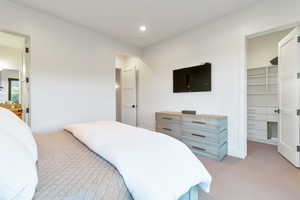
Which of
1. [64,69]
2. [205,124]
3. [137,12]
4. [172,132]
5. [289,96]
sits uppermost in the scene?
[137,12]

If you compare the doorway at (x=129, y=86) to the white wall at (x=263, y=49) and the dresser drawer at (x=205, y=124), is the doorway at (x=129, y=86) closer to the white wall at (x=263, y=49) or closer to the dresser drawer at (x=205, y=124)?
the dresser drawer at (x=205, y=124)

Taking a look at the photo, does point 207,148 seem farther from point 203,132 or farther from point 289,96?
point 289,96

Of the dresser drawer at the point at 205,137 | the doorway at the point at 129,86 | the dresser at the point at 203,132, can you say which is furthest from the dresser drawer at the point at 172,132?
the doorway at the point at 129,86

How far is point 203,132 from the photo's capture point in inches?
108

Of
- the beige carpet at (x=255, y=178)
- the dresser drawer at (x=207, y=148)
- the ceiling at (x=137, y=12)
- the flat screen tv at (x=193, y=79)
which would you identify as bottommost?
the beige carpet at (x=255, y=178)

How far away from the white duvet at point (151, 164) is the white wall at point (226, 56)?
1.96m

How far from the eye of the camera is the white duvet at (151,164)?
0.87 m

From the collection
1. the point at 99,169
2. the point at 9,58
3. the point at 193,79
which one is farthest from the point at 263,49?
the point at 9,58

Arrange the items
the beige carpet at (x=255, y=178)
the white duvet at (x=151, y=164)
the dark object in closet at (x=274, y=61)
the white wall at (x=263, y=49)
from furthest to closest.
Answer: the white wall at (x=263, y=49) < the dark object in closet at (x=274, y=61) < the beige carpet at (x=255, y=178) < the white duvet at (x=151, y=164)

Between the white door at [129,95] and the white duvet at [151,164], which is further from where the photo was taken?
the white door at [129,95]

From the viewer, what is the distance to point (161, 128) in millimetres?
3549

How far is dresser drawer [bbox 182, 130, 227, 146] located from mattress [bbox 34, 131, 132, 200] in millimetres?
2086

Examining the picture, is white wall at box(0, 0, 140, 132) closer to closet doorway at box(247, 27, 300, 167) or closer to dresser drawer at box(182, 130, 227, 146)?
dresser drawer at box(182, 130, 227, 146)

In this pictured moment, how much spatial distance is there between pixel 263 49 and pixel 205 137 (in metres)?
2.98
